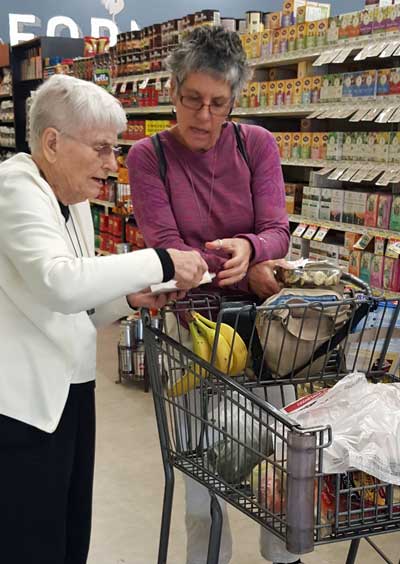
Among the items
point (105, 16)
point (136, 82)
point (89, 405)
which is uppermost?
point (105, 16)

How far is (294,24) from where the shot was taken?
4.06 metres

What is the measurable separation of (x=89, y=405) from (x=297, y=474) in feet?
2.61

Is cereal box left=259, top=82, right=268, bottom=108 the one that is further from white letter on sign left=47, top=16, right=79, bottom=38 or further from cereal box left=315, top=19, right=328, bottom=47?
white letter on sign left=47, top=16, right=79, bottom=38

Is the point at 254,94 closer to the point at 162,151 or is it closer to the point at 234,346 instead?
the point at 162,151

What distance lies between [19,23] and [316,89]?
751 centimetres

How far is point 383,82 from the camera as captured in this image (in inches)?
135

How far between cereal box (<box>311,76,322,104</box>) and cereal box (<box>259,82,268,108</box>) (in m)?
0.44

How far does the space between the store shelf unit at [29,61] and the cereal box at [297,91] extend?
5003 millimetres

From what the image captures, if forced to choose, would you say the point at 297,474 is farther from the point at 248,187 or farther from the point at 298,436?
the point at 248,187

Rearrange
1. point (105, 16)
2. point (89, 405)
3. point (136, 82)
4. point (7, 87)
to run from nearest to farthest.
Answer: point (89, 405) → point (136, 82) → point (7, 87) → point (105, 16)

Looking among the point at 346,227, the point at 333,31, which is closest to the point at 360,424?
the point at 346,227

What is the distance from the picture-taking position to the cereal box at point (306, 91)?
3.94m

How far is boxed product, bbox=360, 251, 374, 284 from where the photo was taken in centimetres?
367

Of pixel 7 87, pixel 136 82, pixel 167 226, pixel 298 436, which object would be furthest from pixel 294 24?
pixel 7 87
